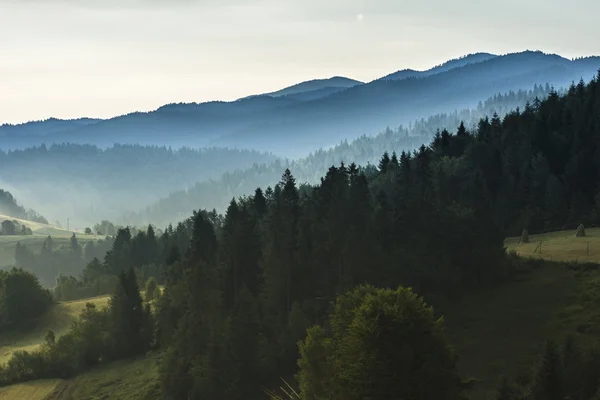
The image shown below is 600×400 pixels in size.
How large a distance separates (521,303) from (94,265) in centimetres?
12350

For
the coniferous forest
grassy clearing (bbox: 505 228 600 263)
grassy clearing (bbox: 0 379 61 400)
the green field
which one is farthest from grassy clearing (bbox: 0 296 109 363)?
grassy clearing (bbox: 505 228 600 263)

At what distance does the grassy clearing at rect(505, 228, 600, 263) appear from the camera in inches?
2574

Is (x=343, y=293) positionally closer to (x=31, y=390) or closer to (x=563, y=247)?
(x=563, y=247)

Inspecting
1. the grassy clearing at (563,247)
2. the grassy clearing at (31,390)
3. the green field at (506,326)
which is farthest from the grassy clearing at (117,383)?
the grassy clearing at (563,247)

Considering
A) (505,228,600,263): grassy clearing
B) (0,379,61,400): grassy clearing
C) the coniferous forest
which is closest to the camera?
the coniferous forest

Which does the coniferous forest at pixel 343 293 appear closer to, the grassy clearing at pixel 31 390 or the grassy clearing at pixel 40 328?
the grassy clearing at pixel 31 390

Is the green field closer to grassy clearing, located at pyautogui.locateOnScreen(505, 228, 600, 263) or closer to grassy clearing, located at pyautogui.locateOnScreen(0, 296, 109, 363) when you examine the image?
grassy clearing, located at pyautogui.locateOnScreen(505, 228, 600, 263)

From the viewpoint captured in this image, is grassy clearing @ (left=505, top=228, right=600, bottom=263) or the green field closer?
the green field

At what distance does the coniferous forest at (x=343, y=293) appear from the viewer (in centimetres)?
2766

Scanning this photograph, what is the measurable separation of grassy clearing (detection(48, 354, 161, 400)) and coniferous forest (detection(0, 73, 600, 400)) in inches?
102

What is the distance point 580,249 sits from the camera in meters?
67.9

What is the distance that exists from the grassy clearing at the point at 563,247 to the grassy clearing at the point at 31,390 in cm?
5945

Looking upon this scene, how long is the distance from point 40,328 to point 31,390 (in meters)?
34.9

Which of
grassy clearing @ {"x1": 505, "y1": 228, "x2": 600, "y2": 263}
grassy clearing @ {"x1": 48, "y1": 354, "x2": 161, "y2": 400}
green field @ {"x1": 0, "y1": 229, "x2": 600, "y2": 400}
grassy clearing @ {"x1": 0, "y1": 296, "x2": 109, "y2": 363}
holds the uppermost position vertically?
grassy clearing @ {"x1": 505, "y1": 228, "x2": 600, "y2": 263}
